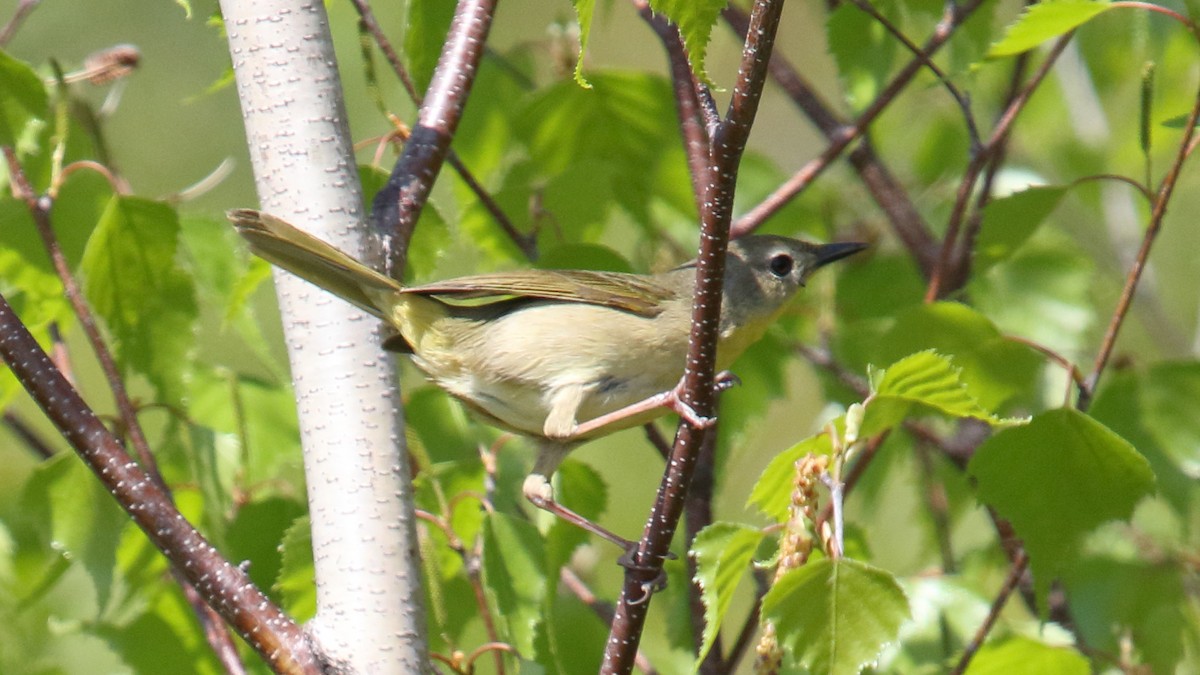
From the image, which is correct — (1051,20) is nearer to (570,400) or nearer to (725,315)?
(725,315)

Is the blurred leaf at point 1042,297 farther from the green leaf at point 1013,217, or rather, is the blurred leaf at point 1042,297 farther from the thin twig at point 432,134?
the thin twig at point 432,134

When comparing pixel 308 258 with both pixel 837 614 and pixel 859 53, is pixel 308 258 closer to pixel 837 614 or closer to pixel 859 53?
pixel 837 614

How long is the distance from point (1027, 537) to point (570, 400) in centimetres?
112

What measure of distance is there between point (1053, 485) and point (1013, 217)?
68 centimetres

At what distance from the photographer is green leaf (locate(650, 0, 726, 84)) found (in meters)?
1.64

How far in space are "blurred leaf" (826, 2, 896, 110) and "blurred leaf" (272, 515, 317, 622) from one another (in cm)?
162

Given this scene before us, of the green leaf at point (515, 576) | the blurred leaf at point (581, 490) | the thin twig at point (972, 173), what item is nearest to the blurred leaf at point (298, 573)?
the green leaf at point (515, 576)

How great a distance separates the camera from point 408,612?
2322mm

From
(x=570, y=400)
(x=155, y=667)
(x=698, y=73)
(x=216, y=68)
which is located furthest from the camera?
(x=216, y=68)

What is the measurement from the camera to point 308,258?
101 inches

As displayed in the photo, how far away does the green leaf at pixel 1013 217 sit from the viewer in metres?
2.83

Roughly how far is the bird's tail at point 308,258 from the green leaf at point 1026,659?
1.48m

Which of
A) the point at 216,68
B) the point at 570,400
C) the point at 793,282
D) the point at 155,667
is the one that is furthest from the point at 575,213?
the point at 216,68

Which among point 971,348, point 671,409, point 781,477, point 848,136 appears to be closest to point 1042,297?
point 848,136
